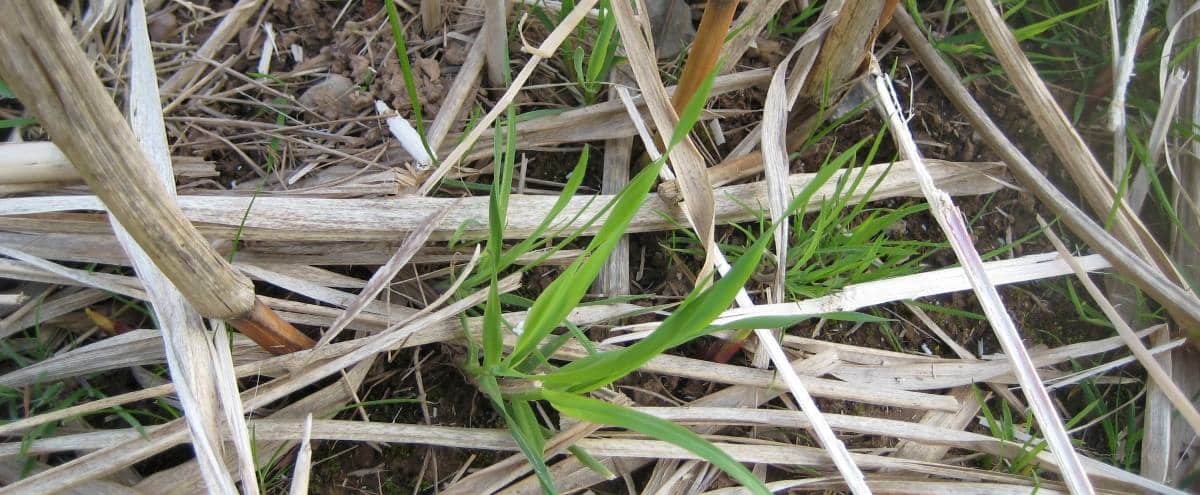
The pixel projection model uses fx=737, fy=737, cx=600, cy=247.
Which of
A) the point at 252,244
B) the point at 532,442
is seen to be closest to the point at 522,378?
the point at 532,442

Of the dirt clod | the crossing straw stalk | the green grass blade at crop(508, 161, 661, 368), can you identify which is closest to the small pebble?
the dirt clod

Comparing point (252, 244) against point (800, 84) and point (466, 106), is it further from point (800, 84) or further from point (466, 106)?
point (800, 84)

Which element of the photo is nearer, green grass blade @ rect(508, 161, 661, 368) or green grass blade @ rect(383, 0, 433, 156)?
green grass blade @ rect(508, 161, 661, 368)

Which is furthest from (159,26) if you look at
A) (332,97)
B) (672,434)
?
(672,434)

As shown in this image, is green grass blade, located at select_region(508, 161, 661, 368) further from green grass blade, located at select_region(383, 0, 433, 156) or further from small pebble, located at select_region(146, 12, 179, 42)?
small pebble, located at select_region(146, 12, 179, 42)

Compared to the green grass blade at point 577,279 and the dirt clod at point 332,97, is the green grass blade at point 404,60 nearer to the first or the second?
the dirt clod at point 332,97

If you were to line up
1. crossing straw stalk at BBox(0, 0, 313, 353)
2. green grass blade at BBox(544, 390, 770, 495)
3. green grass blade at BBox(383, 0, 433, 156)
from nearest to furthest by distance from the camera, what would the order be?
1. crossing straw stalk at BBox(0, 0, 313, 353)
2. green grass blade at BBox(544, 390, 770, 495)
3. green grass blade at BBox(383, 0, 433, 156)

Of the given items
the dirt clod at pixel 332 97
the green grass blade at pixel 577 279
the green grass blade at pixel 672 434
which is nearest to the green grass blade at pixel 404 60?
the dirt clod at pixel 332 97

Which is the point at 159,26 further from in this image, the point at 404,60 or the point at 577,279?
the point at 577,279
